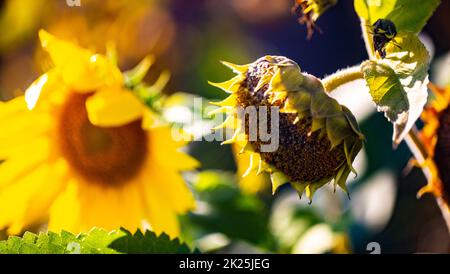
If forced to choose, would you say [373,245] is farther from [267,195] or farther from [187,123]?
[187,123]

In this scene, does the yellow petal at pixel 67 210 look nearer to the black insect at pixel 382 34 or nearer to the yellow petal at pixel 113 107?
the yellow petal at pixel 113 107

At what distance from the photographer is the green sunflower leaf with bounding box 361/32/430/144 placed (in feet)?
1.95

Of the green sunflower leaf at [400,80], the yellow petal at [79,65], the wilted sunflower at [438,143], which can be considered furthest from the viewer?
the yellow petal at [79,65]

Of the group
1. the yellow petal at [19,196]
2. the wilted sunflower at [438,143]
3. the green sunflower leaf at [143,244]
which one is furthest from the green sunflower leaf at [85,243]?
the wilted sunflower at [438,143]

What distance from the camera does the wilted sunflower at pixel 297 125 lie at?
640mm

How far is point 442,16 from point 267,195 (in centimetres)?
31

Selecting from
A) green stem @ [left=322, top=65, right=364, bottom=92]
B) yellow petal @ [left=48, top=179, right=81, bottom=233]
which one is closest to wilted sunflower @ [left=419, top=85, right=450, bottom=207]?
green stem @ [left=322, top=65, right=364, bottom=92]

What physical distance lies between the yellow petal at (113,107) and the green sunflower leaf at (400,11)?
0.29 m

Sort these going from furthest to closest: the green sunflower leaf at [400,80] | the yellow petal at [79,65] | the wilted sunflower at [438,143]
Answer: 1. the yellow petal at [79,65]
2. the wilted sunflower at [438,143]
3. the green sunflower leaf at [400,80]

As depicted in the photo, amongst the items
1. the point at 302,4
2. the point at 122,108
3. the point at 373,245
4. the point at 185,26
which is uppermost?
the point at 302,4

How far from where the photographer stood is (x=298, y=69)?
0.64 m

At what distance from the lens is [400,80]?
62 centimetres
